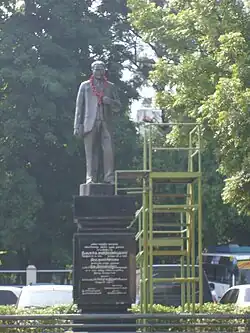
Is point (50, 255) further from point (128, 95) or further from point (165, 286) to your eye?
point (165, 286)

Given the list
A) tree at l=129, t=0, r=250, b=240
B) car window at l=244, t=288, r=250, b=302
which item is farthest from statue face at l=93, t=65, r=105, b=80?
car window at l=244, t=288, r=250, b=302

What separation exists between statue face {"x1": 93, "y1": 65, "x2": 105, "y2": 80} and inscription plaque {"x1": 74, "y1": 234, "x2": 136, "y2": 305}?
10.2ft

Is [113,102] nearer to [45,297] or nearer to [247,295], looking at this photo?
[45,297]

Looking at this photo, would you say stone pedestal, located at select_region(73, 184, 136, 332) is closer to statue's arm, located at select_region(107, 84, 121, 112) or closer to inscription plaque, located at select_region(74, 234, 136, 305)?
inscription plaque, located at select_region(74, 234, 136, 305)

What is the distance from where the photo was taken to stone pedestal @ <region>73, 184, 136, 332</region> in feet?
56.2

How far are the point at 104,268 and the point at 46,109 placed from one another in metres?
24.1

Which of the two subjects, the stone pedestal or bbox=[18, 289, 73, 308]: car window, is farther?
bbox=[18, 289, 73, 308]: car window

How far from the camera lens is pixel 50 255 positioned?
143ft

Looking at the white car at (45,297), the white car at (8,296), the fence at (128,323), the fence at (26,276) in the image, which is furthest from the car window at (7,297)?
the fence at (26,276)

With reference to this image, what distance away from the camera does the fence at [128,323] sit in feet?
51.4

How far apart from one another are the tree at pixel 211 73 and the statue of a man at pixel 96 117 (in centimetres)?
204

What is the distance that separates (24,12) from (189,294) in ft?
90.5

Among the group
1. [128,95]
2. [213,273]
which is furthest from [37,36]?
[213,273]

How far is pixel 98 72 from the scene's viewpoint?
725 inches
